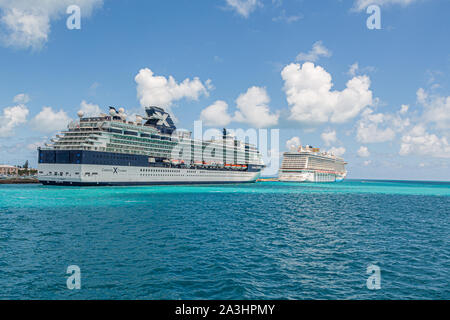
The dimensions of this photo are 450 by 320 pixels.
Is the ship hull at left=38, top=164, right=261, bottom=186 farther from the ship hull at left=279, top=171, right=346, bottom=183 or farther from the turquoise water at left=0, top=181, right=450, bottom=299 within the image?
the ship hull at left=279, top=171, right=346, bottom=183

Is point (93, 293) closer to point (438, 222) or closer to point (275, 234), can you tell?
point (275, 234)

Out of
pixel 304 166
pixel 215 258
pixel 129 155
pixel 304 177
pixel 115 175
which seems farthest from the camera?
pixel 304 177

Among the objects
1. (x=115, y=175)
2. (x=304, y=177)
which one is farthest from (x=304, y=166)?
(x=115, y=175)

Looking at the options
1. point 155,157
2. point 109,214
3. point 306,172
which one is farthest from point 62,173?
point 306,172

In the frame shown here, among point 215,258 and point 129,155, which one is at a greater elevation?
point 129,155

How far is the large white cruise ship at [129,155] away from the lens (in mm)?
77625

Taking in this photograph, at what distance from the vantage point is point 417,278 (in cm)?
1528

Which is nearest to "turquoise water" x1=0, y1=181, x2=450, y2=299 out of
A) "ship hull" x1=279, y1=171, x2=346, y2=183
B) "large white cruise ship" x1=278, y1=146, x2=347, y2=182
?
"large white cruise ship" x1=278, y1=146, x2=347, y2=182

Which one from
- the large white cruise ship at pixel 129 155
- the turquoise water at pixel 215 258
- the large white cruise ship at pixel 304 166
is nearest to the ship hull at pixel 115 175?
the large white cruise ship at pixel 129 155

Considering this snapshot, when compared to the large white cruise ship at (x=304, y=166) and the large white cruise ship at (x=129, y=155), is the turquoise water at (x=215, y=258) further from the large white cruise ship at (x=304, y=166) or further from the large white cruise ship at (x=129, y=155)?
the large white cruise ship at (x=304, y=166)

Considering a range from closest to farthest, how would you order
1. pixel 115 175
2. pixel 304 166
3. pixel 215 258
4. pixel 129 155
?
pixel 215 258 → pixel 115 175 → pixel 129 155 → pixel 304 166

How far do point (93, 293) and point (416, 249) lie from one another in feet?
72.4

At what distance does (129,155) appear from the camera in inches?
3423

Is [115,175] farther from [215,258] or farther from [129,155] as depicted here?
[215,258]
